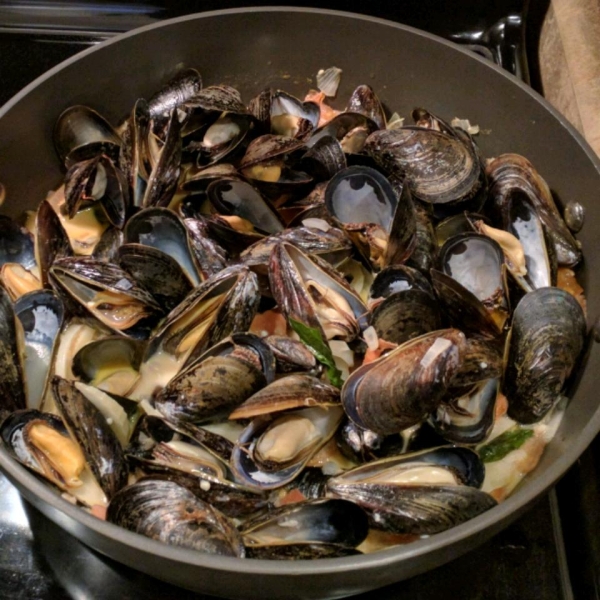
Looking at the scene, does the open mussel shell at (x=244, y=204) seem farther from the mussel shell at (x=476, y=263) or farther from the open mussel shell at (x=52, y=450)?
the open mussel shell at (x=52, y=450)

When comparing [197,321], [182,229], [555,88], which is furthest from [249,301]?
[555,88]

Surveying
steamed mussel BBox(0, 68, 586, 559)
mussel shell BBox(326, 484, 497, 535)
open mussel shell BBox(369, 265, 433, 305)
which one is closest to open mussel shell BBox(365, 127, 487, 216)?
steamed mussel BBox(0, 68, 586, 559)

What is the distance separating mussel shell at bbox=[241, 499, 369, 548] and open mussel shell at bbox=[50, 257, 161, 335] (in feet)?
1.38

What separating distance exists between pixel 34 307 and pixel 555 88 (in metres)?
1.29

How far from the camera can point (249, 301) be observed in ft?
3.56

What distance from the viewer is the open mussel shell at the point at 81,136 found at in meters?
1.35

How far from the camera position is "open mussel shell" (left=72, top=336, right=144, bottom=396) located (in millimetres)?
1100

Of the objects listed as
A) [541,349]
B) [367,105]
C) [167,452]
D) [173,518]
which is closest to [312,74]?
[367,105]

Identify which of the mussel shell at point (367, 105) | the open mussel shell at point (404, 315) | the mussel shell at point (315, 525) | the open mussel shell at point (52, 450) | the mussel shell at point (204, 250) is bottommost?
the mussel shell at point (315, 525)

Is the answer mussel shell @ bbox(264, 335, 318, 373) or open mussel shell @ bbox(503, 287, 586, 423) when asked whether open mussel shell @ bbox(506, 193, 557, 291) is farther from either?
mussel shell @ bbox(264, 335, 318, 373)

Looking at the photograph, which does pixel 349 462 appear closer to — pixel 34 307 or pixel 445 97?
pixel 34 307

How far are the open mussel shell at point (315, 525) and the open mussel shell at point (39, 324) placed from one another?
479mm

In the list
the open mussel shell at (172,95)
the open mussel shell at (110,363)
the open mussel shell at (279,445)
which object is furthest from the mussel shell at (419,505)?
the open mussel shell at (172,95)

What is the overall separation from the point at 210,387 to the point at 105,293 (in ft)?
0.99
